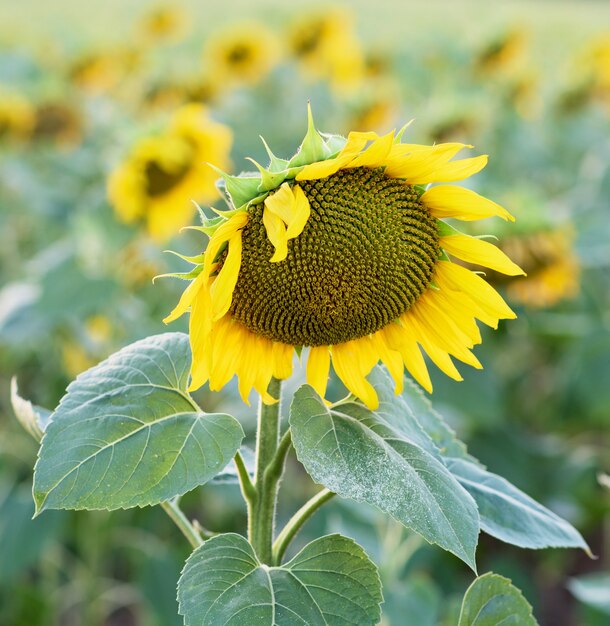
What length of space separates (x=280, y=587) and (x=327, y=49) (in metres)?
3.18

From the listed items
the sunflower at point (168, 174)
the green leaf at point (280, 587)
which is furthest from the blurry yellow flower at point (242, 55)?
the green leaf at point (280, 587)

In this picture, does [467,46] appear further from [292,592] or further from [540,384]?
[292,592]

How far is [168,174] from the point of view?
1945 mm

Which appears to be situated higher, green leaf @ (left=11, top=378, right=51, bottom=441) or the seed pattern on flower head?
the seed pattern on flower head

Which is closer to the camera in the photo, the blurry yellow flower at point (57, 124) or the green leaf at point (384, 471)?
the green leaf at point (384, 471)

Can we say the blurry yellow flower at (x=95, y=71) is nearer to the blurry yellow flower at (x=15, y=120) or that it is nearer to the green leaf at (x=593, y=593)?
the blurry yellow flower at (x=15, y=120)

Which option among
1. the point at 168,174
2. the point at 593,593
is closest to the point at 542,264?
the point at 168,174

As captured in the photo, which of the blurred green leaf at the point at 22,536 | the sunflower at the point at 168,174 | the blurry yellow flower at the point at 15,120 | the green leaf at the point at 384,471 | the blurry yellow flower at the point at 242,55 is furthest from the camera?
the blurry yellow flower at the point at 242,55

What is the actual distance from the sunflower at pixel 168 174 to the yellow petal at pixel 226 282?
1314 mm

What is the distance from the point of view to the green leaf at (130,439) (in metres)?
0.58

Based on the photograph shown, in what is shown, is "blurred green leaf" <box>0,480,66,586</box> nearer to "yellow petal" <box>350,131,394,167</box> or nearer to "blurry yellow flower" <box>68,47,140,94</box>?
"yellow petal" <box>350,131,394,167</box>

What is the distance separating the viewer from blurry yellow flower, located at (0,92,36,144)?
2670 mm

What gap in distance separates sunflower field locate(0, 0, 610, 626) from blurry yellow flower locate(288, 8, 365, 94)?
0.05 ft

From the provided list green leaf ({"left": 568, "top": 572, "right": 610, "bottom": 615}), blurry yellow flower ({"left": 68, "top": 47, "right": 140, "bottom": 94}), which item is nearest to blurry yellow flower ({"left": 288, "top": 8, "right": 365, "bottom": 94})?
blurry yellow flower ({"left": 68, "top": 47, "right": 140, "bottom": 94})
